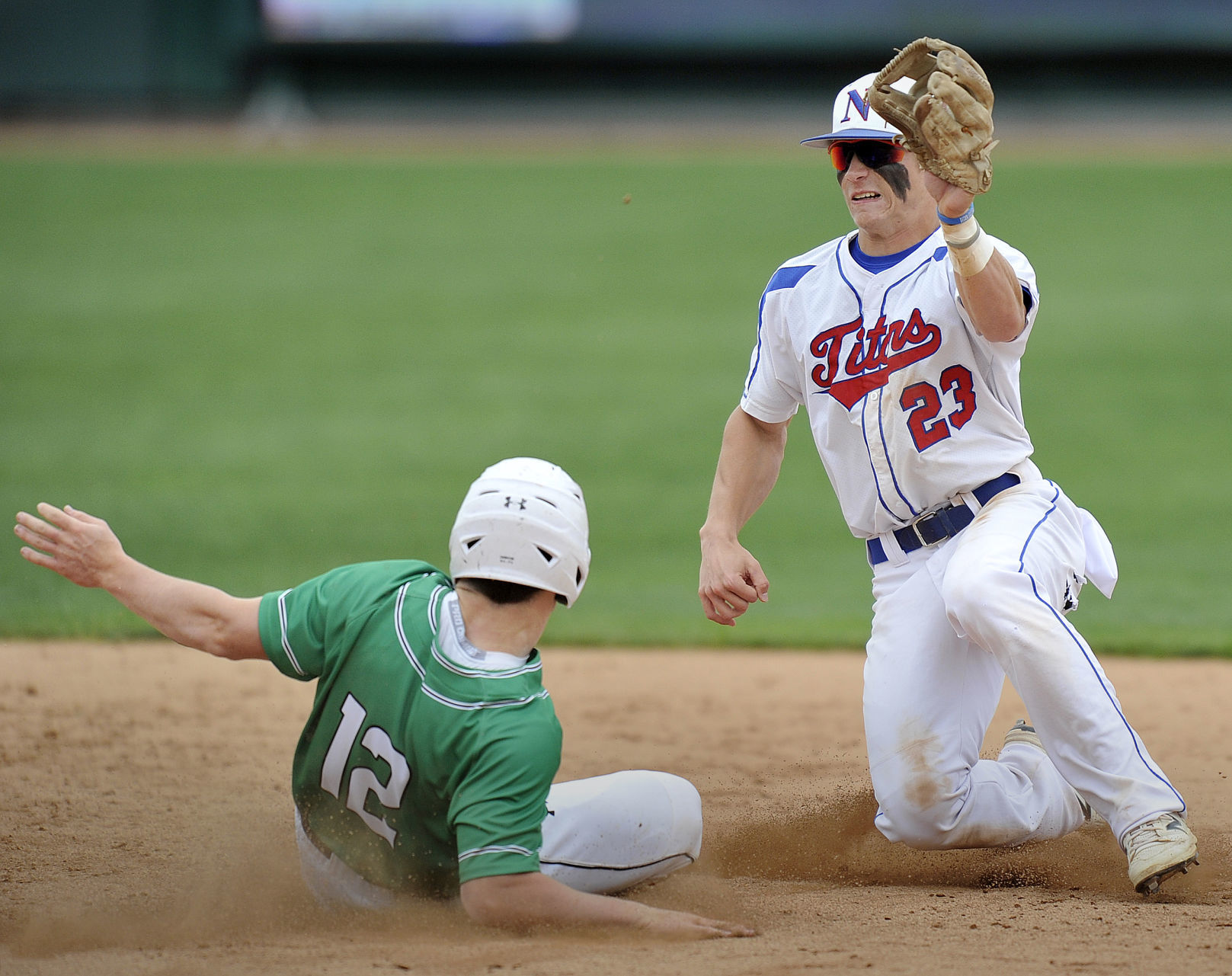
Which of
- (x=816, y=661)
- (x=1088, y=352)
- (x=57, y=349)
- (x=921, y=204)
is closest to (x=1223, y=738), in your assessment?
(x=816, y=661)

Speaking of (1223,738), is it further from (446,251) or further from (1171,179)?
(1171,179)

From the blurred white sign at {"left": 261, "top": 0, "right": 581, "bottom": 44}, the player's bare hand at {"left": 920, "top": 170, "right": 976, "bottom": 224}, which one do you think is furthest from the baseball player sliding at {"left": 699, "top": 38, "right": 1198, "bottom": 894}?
the blurred white sign at {"left": 261, "top": 0, "right": 581, "bottom": 44}

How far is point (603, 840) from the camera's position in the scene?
2986mm

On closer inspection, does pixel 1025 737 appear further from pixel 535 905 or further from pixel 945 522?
pixel 535 905

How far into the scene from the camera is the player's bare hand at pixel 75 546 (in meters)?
2.67

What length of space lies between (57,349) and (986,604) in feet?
38.2

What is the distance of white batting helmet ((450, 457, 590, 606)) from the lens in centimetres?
259

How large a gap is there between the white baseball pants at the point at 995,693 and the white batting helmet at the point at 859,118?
37.3 inches

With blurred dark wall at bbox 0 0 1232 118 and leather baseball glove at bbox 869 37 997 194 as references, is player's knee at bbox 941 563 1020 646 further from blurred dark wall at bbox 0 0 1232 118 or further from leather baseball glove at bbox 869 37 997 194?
blurred dark wall at bbox 0 0 1232 118

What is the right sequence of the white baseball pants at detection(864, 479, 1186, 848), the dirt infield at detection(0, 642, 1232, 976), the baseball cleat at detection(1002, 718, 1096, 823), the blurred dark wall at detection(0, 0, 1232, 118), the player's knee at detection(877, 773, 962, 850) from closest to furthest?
the dirt infield at detection(0, 642, 1232, 976)
the white baseball pants at detection(864, 479, 1186, 848)
the player's knee at detection(877, 773, 962, 850)
the baseball cleat at detection(1002, 718, 1096, 823)
the blurred dark wall at detection(0, 0, 1232, 118)

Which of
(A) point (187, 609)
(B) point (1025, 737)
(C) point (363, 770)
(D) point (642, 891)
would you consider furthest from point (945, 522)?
(A) point (187, 609)

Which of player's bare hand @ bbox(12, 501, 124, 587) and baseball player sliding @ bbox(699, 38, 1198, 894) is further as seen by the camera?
baseball player sliding @ bbox(699, 38, 1198, 894)

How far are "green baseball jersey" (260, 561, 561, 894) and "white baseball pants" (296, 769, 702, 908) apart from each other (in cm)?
7

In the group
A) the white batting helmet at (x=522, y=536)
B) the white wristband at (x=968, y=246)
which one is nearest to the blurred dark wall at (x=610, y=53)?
the white wristband at (x=968, y=246)
